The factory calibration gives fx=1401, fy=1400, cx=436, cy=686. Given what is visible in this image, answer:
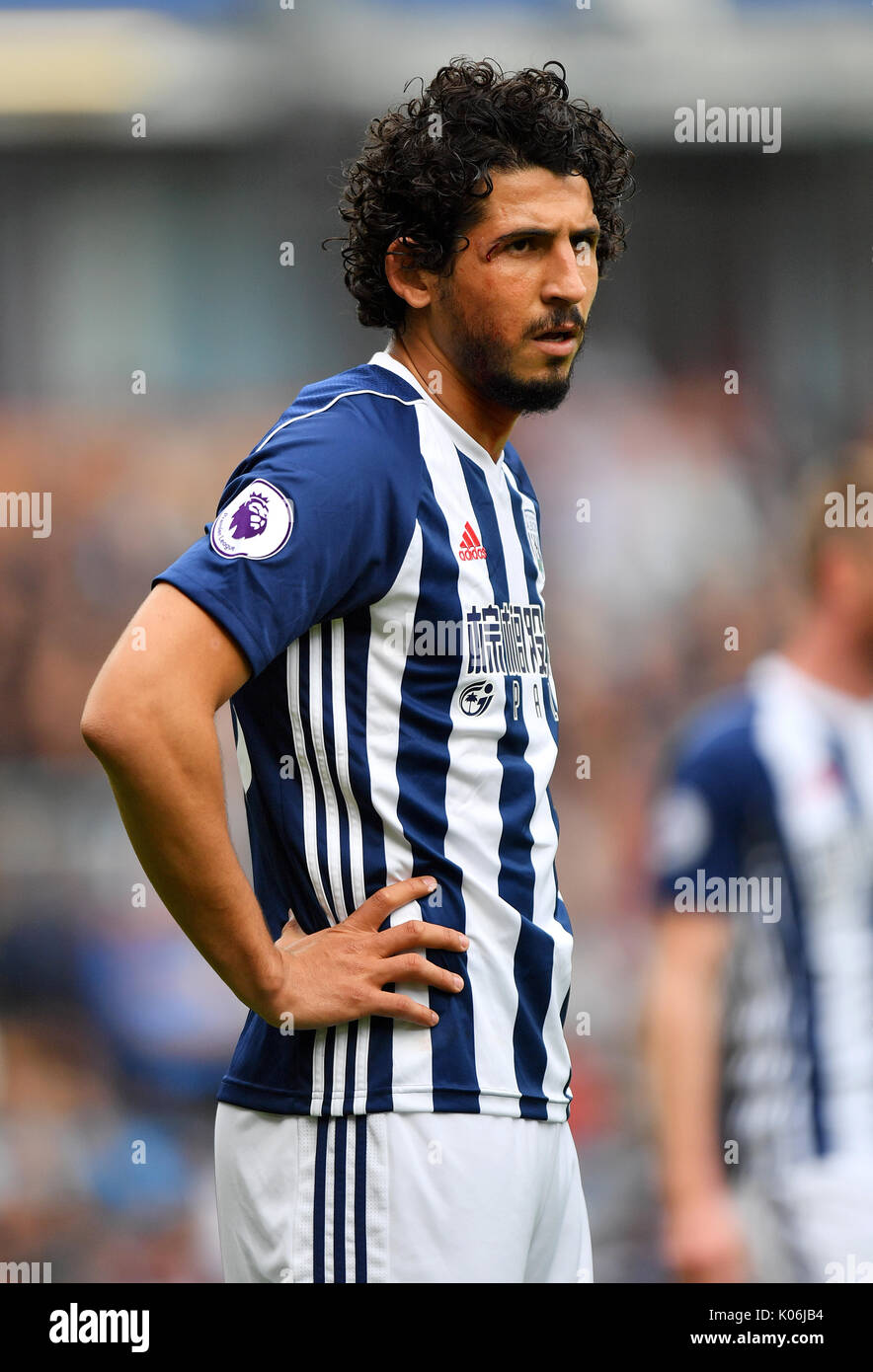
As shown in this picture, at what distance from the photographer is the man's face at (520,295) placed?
159cm

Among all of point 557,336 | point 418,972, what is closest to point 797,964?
point 418,972

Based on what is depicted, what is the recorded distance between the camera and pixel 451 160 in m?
1.67

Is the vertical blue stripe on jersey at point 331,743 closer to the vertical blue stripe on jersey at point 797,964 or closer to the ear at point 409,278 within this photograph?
the ear at point 409,278

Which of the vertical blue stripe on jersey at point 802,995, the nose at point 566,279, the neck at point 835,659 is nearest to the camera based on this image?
the nose at point 566,279

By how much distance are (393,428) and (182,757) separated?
0.43m

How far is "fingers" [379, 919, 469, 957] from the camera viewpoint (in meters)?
1.46

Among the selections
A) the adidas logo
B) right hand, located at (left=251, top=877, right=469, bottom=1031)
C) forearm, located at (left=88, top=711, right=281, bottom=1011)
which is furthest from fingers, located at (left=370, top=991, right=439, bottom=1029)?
the adidas logo

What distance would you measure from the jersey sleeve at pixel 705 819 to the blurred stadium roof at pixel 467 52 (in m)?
1.87

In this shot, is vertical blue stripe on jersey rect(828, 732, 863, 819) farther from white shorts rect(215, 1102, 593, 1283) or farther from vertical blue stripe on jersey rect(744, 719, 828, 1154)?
white shorts rect(215, 1102, 593, 1283)

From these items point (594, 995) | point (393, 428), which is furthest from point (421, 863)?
point (594, 995)

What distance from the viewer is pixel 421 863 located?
1482 mm

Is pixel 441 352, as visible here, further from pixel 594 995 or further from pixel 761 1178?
pixel 594 995

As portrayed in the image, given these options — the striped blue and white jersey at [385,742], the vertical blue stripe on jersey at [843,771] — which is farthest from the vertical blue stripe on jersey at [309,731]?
the vertical blue stripe on jersey at [843,771]

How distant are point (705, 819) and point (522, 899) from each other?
3.85 feet
